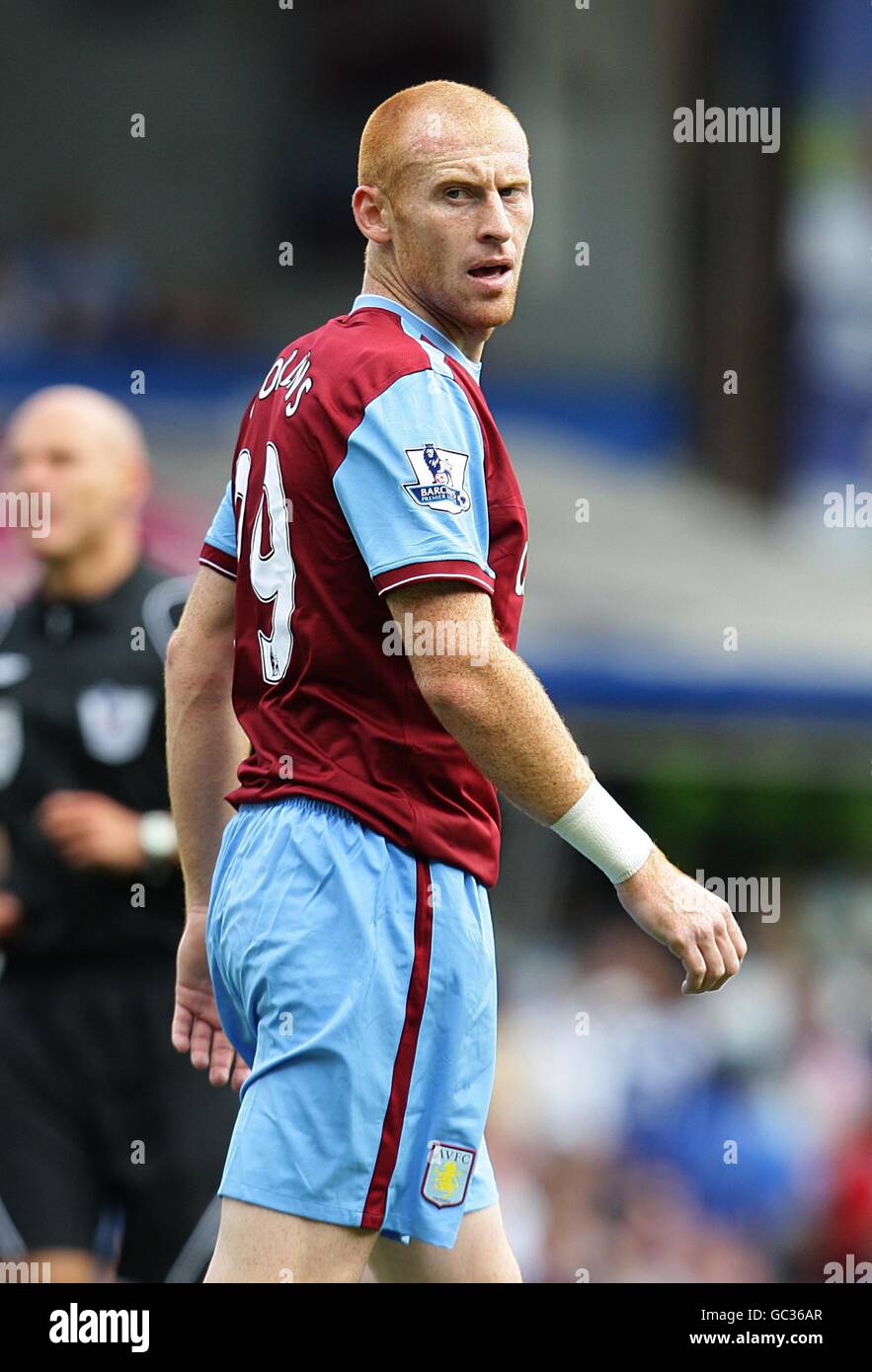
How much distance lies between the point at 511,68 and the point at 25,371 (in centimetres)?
532

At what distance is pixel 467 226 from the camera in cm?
312

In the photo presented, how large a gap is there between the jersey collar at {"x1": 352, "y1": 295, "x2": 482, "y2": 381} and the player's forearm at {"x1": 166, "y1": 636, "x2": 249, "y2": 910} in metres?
0.63

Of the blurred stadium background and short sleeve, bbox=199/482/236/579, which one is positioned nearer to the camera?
short sleeve, bbox=199/482/236/579

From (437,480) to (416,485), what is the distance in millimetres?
34

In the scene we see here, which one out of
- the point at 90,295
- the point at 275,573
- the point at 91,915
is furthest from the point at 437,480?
the point at 90,295

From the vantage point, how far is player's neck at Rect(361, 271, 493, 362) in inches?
126

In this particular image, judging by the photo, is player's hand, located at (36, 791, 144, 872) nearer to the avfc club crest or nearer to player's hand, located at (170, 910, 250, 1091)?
player's hand, located at (170, 910, 250, 1091)

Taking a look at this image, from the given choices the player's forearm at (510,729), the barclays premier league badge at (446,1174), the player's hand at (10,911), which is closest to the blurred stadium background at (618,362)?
the player's hand at (10,911)

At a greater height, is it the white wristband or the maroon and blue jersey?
the maroon and blue jersey

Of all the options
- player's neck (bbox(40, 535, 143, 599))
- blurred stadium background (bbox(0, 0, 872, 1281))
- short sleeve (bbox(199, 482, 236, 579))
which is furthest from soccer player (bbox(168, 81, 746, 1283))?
blurred stadium background (bbox(0, 0, 872, 1281))

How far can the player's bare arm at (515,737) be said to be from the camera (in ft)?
9.43

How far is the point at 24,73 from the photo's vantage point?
54.3ft

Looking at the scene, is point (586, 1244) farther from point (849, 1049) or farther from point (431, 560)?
point (431, 560)

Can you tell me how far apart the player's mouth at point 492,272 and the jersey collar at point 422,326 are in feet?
0.34
